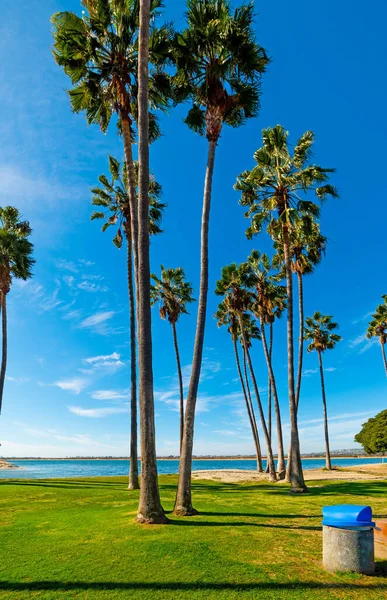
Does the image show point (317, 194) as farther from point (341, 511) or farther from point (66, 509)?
point (66, 509)

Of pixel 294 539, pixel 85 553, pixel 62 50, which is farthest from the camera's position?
pixel 62 50

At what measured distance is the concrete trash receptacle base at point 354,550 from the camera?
18.5 ft

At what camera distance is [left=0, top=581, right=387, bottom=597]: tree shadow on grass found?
17.2 feet

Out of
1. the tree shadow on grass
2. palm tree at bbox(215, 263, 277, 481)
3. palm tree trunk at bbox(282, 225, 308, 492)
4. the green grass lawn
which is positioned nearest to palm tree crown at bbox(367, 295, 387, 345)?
palm tree at bbox(215, 263, 277, 481)

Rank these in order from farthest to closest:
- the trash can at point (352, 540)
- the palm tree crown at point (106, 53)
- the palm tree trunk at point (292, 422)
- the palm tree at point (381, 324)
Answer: the palm tree at point (381, 324) → the palm tree trunk at point (292, 422) → the palm tree crown at point (106, 53) → the trash can at point (352, 540)

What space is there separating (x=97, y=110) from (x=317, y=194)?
458 inches

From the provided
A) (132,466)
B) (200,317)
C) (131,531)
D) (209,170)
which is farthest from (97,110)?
(132,466)

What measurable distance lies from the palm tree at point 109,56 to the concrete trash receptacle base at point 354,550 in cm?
990

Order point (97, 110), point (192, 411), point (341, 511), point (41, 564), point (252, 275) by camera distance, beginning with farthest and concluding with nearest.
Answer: point (252, 275)
point (97, 110)
point (192, 411)
point (41, 564)
point (341, 511)

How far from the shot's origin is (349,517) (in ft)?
18.6

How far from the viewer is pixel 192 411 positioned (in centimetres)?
1118

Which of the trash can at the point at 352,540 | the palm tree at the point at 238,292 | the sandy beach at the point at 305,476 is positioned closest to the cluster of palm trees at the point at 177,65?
the trash can at the point at 352,540

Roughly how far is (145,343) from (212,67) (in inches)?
393

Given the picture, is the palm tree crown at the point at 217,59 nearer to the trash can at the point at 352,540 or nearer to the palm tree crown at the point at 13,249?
the trash can at the point at 352,540
